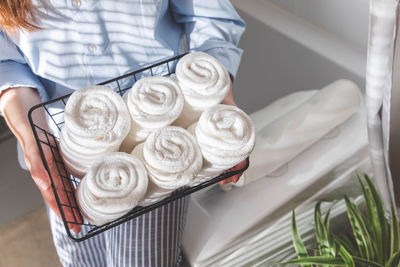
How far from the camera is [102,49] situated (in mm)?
777

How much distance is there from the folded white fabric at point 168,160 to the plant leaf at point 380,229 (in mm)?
667

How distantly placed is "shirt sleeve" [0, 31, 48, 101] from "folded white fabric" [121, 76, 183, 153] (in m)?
0.27

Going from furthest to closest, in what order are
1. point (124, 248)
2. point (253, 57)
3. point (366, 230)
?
point (253, 57)
point (366, 230)
point (124, 248)

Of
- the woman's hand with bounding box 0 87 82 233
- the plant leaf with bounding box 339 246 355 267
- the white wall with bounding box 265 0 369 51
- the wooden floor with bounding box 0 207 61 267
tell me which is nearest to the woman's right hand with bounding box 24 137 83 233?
the woman's hand with bounding box 0 87 82 233

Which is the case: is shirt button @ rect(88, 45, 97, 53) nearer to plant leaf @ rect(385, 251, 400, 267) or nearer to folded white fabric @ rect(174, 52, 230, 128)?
folded white fabric @ rect(174, 52, 230, 128)

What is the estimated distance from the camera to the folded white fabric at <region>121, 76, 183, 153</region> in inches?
23.4

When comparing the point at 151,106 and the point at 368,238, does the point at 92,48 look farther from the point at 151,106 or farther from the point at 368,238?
the point at 368,238

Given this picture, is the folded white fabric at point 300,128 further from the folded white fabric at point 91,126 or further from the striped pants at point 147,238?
A: the folded white fabric at point 91,126

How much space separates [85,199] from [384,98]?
0.68m

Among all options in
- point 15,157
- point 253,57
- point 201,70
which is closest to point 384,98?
point 201,70

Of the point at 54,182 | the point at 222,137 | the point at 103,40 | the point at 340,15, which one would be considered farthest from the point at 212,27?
the point at 340,15

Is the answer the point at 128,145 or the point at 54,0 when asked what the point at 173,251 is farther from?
the point at 54,0

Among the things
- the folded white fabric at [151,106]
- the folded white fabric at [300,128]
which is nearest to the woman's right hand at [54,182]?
the folded white fabric at [151,106]

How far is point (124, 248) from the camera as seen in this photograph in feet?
2.84
